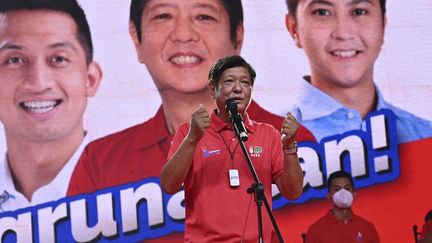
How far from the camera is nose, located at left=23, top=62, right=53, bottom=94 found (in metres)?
4.84

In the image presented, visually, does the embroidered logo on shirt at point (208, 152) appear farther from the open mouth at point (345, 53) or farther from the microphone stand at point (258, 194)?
the open mouth at point (345, 53)

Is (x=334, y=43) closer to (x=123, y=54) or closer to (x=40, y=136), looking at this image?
(x=123, y=54)

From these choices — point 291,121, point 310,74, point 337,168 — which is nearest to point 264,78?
point 310,74

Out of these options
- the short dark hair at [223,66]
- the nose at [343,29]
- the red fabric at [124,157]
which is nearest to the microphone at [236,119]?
the short dark hair at [223,66]

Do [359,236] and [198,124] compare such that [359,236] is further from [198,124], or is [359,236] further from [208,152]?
[198,124]

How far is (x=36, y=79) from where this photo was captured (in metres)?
4.86

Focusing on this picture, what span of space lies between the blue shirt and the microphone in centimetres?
248

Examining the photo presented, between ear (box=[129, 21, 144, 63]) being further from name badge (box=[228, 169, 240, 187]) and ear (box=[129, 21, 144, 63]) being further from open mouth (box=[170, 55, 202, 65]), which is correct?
name badge (box=[228, 169, 240, 187])

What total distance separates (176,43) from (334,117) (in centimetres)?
105

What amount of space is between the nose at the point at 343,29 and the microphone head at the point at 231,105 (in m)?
2.68

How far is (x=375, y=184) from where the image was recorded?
509 centimetres

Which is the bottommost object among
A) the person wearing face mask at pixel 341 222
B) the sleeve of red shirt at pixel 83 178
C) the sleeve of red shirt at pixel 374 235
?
the sleeve of red shirt at pixel 374 235

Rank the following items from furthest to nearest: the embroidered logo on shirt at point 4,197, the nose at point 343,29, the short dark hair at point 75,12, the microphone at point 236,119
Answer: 1. the nose at point 343,29
2. the short dark hair at point 75,12
3. the embroidered logo on shirt at point 4,197
4. the microphone at point 236,119

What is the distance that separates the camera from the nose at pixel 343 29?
5.13 m
